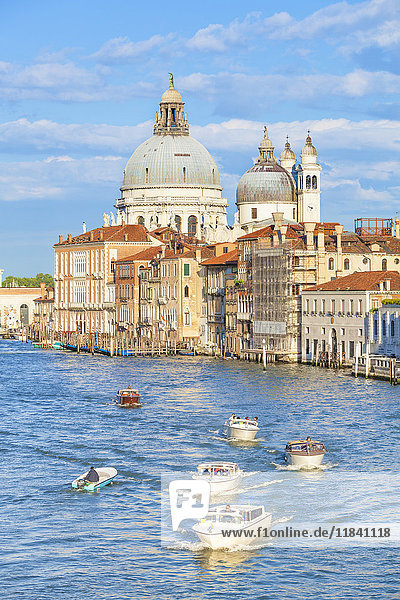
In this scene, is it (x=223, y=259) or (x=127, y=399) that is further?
(x=223, y=259)

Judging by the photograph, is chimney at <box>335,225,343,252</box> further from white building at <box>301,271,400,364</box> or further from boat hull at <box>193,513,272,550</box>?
boat hull at <box>193,513,272,550</box>

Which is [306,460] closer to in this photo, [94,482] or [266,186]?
[94,482]

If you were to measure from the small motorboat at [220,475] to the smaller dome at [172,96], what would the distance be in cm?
10913

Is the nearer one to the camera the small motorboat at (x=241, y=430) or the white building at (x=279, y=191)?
the small motorboat at (x=241, y=430)

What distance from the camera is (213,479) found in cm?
3288

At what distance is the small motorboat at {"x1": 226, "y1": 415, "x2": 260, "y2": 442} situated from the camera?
4153 centimetres

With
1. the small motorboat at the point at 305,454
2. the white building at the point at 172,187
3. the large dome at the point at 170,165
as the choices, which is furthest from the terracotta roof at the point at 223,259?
the small motorboat at the point at 305,454

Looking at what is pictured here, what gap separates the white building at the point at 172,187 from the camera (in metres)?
134

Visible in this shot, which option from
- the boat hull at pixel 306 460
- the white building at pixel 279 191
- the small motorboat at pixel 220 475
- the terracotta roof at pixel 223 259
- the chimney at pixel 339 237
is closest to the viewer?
the small motorboat at pixel 220 475

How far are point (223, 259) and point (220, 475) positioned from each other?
63.3 metres

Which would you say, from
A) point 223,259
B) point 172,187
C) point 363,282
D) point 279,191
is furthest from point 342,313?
point 172,187

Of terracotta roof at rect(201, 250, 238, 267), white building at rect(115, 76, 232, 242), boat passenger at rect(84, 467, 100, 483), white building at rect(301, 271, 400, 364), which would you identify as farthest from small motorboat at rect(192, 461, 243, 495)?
white building at rect(115, 76, 232, 242)

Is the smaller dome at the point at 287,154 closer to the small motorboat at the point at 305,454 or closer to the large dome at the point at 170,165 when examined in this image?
the large dome at the point at 170,165

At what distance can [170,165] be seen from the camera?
5305 inches
